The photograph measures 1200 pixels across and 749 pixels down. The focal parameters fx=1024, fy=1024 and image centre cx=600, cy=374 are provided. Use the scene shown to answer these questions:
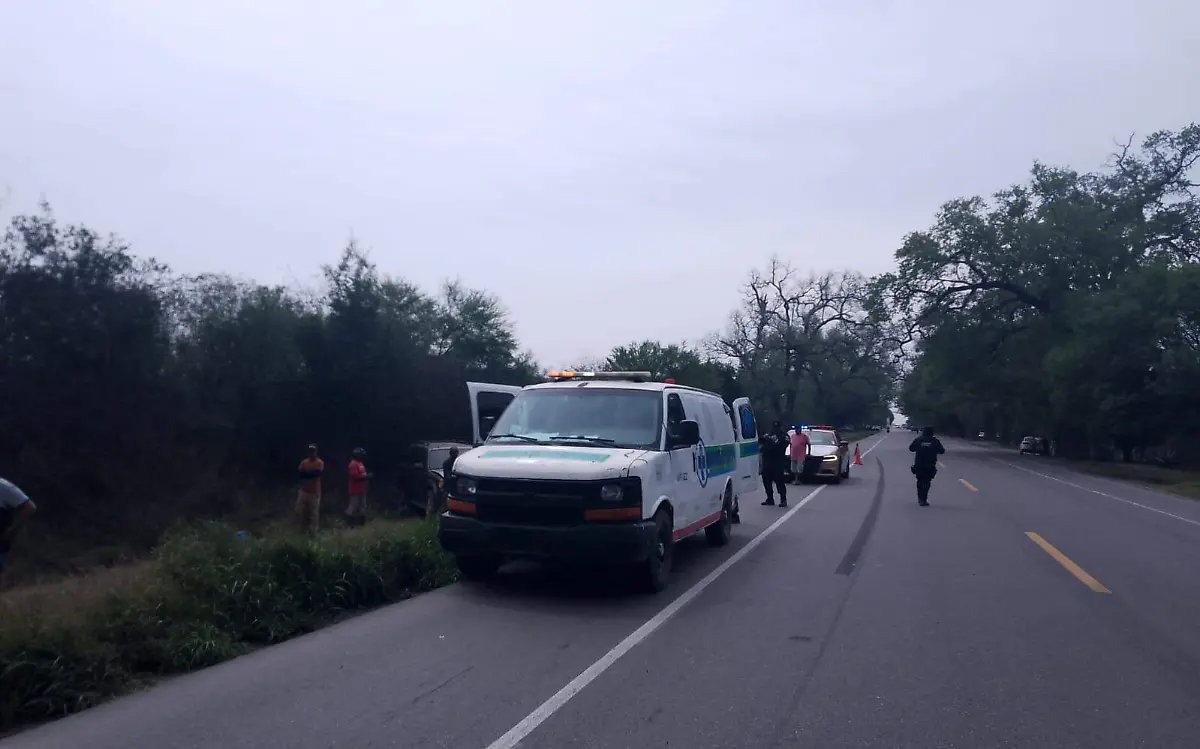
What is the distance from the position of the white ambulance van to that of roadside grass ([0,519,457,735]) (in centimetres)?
93

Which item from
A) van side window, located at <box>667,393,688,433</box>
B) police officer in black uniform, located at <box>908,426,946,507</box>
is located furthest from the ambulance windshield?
police officer in black uniform, located at <box>908,426,946,507</box>

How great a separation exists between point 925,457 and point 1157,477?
22566 millimetres

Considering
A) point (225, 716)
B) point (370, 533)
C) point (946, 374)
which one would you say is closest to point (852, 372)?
point (946, 374)

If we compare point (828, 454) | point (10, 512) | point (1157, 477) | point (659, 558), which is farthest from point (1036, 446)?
point (10, 512)

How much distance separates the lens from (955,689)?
694cm

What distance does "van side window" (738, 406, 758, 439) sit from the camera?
16.7 meters

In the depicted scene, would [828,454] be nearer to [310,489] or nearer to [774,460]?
[774,460]

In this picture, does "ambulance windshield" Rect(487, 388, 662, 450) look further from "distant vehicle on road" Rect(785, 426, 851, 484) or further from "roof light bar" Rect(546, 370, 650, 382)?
"distant vehicle on road" Rect(785, 426, 851, 484)

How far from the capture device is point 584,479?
984 centimetres

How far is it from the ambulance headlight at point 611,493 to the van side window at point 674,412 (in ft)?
5.39

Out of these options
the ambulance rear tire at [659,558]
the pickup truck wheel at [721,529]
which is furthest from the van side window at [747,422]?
the ambulance rear tire at [659,558]

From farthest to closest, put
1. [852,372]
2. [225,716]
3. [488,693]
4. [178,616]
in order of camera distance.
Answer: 1. [852,372]
2. [178,616]
3. [488,693]
4. [225,716]

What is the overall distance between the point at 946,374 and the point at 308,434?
38995mm

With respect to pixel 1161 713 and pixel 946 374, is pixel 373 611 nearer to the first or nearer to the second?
pixel 1161 713
